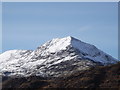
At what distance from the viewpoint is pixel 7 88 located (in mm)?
194875

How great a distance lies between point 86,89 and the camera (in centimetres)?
16662

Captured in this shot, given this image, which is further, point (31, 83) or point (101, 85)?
point (31, 83)

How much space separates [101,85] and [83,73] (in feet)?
86.8

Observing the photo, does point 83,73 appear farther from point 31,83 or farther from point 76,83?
point 31,83

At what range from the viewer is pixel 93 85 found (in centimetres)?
17025

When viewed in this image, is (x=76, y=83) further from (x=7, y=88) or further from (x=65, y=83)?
(x=7, y=88)

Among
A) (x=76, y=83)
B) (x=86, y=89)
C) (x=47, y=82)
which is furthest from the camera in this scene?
(x=47, y=82)

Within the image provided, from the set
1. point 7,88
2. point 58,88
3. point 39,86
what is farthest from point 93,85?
Result: point 7,88

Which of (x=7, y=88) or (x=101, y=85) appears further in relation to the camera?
(x=7, y=88)

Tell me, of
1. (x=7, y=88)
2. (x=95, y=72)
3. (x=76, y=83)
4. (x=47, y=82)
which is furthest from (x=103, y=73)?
(x=7, y=88)

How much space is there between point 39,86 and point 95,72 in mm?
32207

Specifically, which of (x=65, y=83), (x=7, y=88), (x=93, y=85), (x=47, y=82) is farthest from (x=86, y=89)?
(x=7, y=88)

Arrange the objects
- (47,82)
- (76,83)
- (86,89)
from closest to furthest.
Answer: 1. (86,89)
2. (76,83)
3. (47,82)

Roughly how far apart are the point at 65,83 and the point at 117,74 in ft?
93.3
